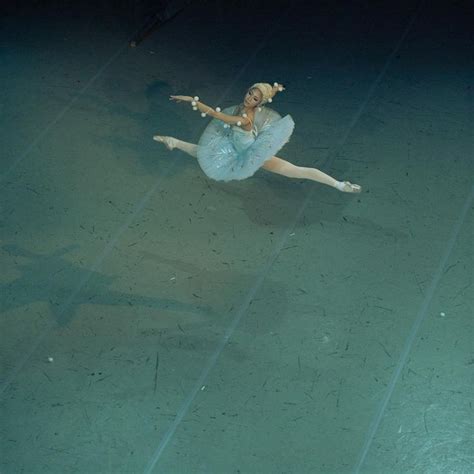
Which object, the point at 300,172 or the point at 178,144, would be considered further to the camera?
the point at 178,144

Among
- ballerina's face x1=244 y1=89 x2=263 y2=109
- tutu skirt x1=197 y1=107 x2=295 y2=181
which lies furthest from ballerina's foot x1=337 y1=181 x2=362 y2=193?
ballerina's face x1=244 y1=89 x2=263 y2=109

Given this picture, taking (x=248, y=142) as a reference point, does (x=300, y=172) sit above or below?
below

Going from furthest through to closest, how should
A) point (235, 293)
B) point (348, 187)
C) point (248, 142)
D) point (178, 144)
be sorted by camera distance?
1. point (178, 144)
2. point (348, 187)
3. point (248, 142)
4. point (235, 293)

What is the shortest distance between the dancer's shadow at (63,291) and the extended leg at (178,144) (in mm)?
782

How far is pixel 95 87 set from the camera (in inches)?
217

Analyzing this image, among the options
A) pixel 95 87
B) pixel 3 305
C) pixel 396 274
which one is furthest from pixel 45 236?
pixel 396 274

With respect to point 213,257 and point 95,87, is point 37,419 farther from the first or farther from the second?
point 95,87

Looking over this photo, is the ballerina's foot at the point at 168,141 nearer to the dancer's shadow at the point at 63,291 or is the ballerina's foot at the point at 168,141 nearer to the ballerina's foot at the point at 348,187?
the dancer's shadow at the point at 63,291

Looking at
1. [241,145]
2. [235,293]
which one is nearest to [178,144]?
[241,145]

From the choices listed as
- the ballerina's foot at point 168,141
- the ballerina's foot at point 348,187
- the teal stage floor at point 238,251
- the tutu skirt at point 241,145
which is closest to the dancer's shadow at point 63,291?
the teal stage floor at point 238,251

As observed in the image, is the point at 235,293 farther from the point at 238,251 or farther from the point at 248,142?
the point at 248,142

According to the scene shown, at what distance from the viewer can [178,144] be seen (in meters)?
4.77

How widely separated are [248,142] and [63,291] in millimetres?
1154

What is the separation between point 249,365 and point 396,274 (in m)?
0.86
